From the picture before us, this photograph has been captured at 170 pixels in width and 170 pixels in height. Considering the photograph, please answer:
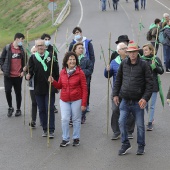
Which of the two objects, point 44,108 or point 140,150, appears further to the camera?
point 44,108

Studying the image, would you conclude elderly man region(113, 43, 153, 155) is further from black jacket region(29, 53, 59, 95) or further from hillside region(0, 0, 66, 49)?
hillside region(0, 0, 66, 49)

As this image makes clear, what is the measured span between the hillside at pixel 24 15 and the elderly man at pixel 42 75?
2851cm

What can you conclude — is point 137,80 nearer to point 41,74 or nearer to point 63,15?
point 41,74

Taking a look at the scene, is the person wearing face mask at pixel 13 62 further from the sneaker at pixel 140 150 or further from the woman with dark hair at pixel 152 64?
the sneaker at pixel 140 150

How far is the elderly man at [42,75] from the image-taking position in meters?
9.55

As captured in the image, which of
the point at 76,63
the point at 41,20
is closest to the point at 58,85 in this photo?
the point at 76,63

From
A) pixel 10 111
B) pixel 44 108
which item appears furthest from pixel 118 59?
pixel 10 111

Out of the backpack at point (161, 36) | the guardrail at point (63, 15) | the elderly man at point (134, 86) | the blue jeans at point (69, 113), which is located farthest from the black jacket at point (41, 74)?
the guardrail at point (63, 15)

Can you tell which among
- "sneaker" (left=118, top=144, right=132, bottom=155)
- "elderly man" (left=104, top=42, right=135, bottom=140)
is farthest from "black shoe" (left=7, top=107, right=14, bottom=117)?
"sneaker" (left=118, top=144, right=132, bottom=155)

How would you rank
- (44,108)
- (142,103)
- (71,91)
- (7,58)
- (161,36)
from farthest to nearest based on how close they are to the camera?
(161,36) → (7,58) → (44,108) → (71,91) → (142,103)

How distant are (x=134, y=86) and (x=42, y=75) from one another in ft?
7.03

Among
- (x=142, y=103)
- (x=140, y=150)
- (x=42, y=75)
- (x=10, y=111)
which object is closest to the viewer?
(x=142, y=103)

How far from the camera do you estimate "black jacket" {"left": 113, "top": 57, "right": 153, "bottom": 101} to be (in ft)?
26.7

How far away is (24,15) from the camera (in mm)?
45469
